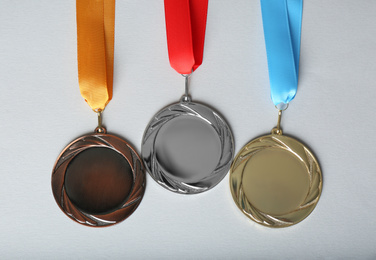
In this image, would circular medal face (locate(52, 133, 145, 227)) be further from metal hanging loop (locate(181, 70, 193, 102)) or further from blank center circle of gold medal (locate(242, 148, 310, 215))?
blank center circle of gold medal (locate(242, 148, 310, 215))

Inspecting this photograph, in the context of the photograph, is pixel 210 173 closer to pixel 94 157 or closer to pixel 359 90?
pixel 94 157

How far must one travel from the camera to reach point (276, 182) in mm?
1027

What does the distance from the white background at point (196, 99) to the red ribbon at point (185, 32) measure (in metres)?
0.03

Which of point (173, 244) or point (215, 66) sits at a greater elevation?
point (215, 66)

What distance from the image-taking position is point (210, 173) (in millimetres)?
1008

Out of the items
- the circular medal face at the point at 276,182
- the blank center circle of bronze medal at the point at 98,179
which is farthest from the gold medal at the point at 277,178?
the blank center circle of bronze medal at the point at 98,179

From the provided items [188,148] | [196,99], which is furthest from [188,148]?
[196,99]

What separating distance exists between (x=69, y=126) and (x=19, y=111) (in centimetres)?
16

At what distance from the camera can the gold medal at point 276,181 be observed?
40.0 inches

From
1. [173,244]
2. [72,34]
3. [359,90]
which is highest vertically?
[72,34]

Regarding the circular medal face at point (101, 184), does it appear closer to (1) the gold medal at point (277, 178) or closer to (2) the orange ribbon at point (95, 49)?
(2) the orange ribbon at point (95, 49)

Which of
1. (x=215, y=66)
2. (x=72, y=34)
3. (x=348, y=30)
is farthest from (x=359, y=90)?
(x=72, y=34)

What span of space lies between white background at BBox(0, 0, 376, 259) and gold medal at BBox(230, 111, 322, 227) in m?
0.04

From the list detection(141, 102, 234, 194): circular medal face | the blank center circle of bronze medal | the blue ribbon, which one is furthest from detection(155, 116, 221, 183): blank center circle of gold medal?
the blue ribbon
